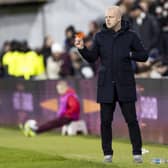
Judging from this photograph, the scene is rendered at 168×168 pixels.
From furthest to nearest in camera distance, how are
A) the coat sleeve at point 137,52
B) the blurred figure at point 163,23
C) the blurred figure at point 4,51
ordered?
the blurred figure at point 4,51 → the blurred figure at point 163,23 → the coat sleeve at point 137,52

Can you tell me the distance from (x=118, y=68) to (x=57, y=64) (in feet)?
29.2

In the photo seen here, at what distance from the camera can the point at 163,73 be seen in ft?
55.8

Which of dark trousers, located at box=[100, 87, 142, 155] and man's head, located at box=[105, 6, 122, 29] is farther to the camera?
dark trousers, located at box=[100, 87, 142, 155]

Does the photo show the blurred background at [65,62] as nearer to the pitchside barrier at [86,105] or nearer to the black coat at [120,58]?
the pitchside barrier at [86,105]

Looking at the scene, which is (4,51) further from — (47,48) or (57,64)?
(57,64)

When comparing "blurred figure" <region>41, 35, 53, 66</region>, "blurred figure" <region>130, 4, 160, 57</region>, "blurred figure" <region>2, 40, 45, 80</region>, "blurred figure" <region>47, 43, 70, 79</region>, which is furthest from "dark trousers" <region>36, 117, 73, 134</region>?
"blurred figure" <region>41, 35, 53, 66</region>

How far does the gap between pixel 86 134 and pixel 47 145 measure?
242cm

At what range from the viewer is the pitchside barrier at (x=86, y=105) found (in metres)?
15.2

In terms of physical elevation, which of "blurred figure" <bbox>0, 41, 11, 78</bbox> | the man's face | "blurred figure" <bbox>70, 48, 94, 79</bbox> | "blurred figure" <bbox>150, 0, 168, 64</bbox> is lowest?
"blurred figure" <bbox>0, 41, 11, 78</bbox>

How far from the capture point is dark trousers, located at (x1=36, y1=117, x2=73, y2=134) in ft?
58.2

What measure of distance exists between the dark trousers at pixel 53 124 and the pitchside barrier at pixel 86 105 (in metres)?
0.40

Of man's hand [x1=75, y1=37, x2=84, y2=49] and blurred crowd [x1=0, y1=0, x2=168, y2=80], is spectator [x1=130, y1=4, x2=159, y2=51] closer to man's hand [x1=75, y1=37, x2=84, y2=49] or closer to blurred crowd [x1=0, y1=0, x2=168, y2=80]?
blurred crowd [x1=0, y1=0, x2=168, y2=80]

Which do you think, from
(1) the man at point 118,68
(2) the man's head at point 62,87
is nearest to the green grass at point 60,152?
(1) the man at point 118,68

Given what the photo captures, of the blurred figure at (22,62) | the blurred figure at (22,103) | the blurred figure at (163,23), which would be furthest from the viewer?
the blurred figure at (22,62)
